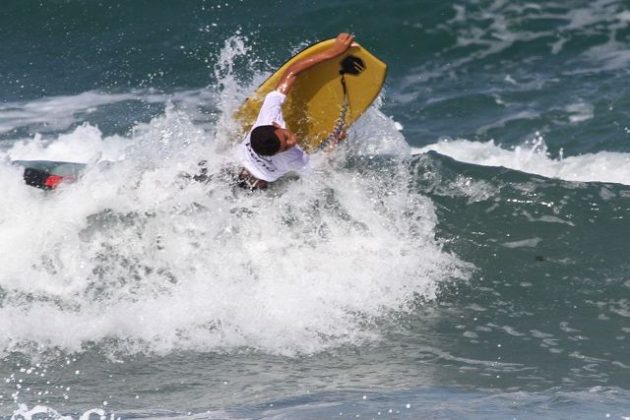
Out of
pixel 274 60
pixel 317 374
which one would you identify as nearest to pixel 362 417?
pixel 317 374

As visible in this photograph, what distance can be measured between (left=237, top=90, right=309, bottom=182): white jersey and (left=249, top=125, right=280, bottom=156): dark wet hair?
0.15m

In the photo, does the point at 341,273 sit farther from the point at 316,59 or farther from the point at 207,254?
the point at 316,59

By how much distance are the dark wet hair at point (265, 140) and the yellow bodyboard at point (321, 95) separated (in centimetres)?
97

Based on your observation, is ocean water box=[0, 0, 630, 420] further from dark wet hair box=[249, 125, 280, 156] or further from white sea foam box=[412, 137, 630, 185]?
dark wet hair box=[249, 125, 280, 156]

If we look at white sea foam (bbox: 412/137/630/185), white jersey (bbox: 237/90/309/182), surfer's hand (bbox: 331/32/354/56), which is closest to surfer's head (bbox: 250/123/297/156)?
white jersey (bbox: 237/90/309/182)

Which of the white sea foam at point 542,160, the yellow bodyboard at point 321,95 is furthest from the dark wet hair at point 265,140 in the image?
the white sea foam at point 542,160

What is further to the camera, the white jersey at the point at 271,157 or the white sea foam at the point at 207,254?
the white jersey at the point at 271,157

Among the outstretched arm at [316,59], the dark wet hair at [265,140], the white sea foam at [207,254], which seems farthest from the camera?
the outstretched arm at [316,59]

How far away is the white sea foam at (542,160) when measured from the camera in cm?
964

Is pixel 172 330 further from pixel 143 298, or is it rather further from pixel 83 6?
pixel 83 6

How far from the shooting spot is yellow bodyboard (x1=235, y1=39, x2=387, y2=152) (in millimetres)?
7781

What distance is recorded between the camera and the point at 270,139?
673 centimetres

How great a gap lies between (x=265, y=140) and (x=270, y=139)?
1.3 inches

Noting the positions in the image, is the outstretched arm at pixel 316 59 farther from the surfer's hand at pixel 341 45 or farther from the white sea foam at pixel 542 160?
the white sea foam at pixel 542 160
